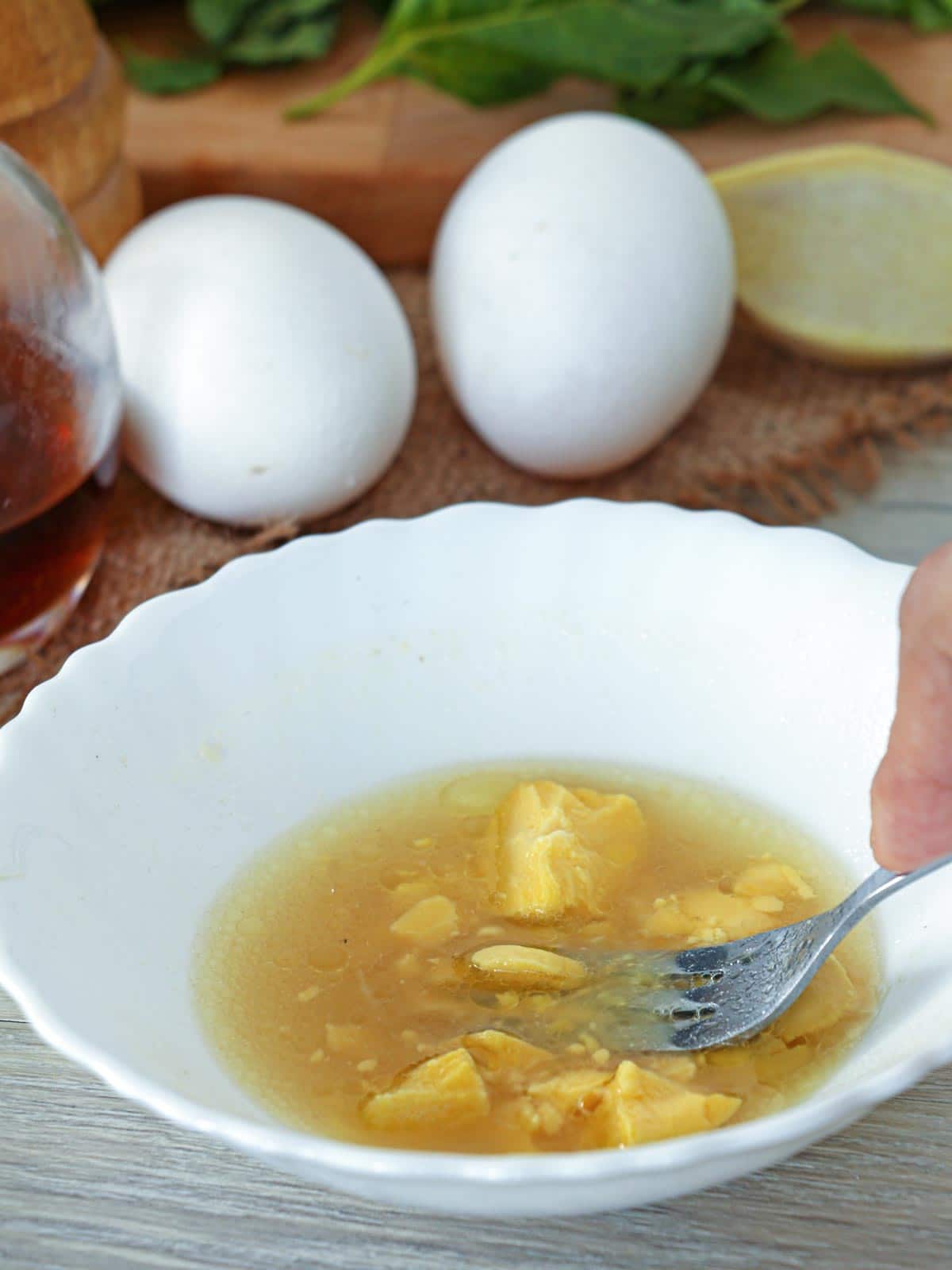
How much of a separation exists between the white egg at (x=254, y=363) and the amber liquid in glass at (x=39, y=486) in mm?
85

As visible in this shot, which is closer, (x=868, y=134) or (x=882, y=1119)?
(x=882, y=1119)

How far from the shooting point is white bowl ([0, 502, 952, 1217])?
80cm

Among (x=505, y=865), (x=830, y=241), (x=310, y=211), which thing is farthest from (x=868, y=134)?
(x=505, y=865)

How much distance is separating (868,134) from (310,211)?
614 millimetres

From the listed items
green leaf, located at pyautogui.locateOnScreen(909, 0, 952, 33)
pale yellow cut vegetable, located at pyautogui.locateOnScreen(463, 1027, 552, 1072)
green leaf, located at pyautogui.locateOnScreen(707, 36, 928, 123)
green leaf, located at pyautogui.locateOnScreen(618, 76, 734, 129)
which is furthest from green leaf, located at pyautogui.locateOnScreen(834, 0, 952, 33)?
pale yellow cut vegetable, located at pyautogui.locateOnScreen(463, 1027, 552, 1072)

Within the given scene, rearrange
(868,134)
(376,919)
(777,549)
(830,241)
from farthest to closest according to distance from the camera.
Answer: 1. (868,134)
2. (830,241)
3. (777,549)
4. (376,919)

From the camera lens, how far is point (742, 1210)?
0.73 m

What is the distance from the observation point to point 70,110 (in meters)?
1.32

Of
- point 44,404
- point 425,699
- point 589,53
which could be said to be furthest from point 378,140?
point 425,699

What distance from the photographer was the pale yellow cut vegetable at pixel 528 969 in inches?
32.1

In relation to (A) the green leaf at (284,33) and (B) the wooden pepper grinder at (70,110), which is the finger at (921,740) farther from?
(A) the green leaf at (284,33)

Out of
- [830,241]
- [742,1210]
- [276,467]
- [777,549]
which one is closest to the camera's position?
[742,1210]

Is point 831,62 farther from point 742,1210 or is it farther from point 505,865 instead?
point 742,1210

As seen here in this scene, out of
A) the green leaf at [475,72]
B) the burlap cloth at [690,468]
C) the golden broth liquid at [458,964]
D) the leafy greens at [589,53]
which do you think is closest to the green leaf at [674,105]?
the leafy greens at [589,53]
